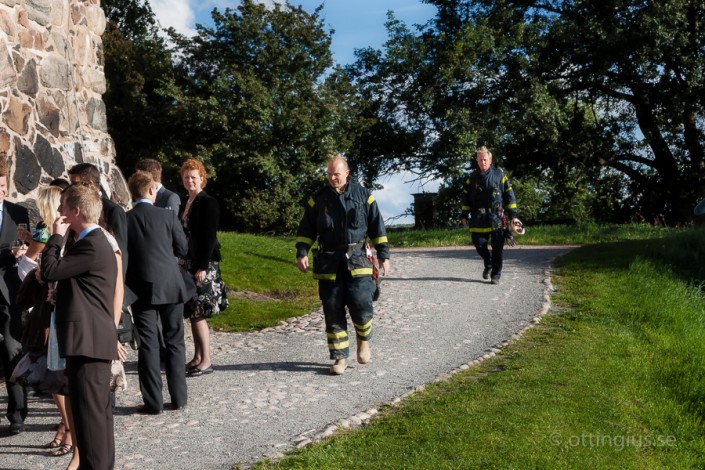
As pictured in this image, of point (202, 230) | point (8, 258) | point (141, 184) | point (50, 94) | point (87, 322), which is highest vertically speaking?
point (50, 94)

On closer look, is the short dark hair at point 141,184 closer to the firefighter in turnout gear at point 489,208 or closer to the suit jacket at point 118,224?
the suit jacket at point 118,224

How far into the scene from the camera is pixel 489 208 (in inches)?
543

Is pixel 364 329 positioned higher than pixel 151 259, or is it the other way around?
pixel 151 259

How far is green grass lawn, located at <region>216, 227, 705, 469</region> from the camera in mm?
5863

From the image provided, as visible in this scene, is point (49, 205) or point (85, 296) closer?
point (85, 296)

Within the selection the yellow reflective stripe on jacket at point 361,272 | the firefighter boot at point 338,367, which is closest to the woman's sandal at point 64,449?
the firefighter boot at point 338,367

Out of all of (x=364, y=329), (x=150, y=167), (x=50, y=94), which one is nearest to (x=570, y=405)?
(x=364, y=329)

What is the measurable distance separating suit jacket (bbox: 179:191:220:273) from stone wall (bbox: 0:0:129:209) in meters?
1.21

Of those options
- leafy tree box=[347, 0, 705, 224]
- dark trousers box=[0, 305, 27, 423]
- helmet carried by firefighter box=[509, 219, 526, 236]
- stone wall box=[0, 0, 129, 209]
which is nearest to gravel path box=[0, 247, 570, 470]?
dark trousers box=[0, 305, 27, 423]

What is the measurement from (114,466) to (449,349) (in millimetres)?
4519

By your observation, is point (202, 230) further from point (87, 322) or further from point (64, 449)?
point (87, 322)

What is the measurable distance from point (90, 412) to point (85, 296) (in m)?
0.69

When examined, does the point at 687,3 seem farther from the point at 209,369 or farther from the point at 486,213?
the point at 209,369

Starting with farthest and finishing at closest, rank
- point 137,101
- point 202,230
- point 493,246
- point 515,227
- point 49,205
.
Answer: point 137,101 < point 493,246 < point 515,227 < point 202,230 < point 49,205
